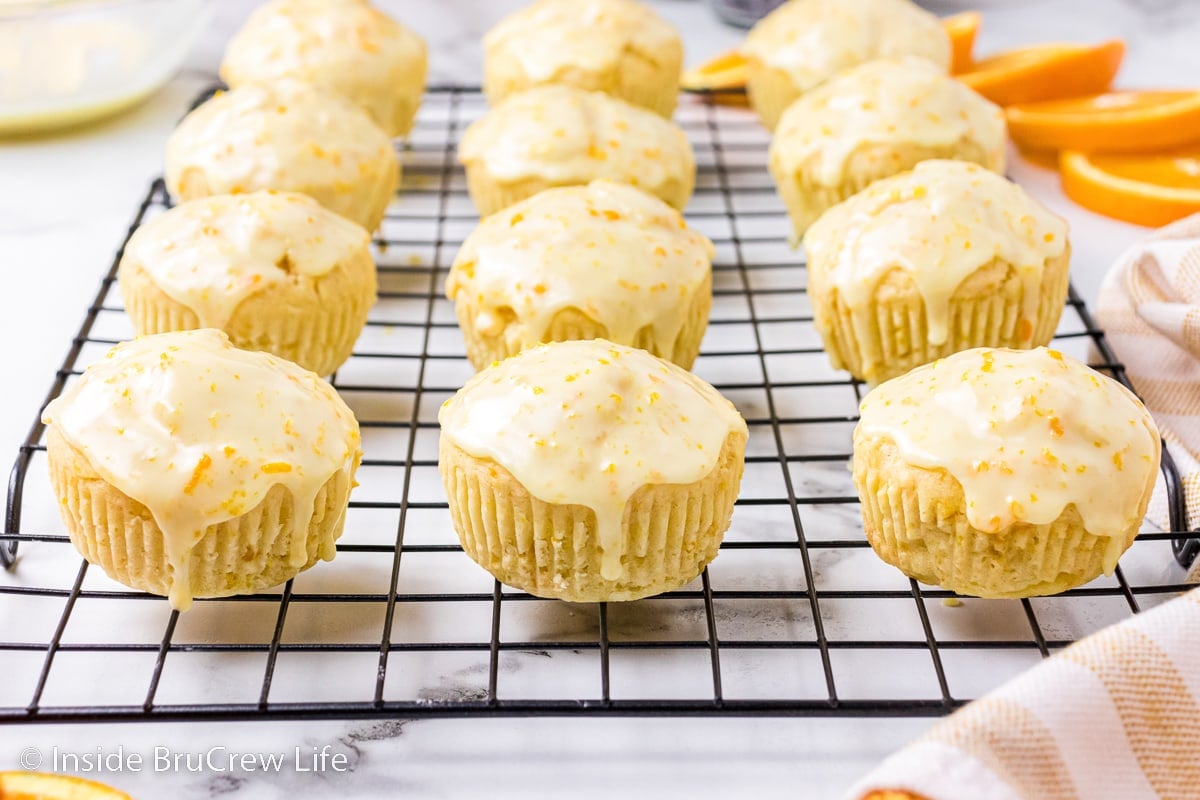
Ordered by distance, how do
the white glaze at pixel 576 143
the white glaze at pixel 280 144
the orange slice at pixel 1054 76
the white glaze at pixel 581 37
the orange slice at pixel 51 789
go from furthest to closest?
the orange slice at pixel 1054 76
the white glaze at pixel 581 37
the white glaze at pixel 576 143
the white glaze at pixel 280 144
the orange slice at pixel 51 789

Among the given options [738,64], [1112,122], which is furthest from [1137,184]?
[738,64]

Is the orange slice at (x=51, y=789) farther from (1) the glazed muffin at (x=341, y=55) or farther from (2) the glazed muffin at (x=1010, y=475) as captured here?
(1) the glazed muffin at (x=341, y=55)

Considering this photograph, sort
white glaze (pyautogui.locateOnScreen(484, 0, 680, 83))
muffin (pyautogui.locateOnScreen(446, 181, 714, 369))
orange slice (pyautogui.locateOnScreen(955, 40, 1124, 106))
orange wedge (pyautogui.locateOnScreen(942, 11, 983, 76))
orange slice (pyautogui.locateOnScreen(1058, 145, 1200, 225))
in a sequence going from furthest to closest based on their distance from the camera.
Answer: orange wedge (pyautogui.locateOnScreen(942, 11, 983, 76)) → orange slice (pyautogui.locateOnScreen(955, 40, 1124, 106)) → white glaze (pyautogui.locateOnScreen(484, 0, 680, 83)) → orange slice (pyautogui.locateOnScreen(1058, 145, 1200, 225)) → muffin (pyautogui.locateOnScreen(446, 181, 714, 369))

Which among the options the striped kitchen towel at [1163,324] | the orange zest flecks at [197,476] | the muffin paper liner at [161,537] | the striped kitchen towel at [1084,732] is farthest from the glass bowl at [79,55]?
the striped kitchen towel at [1084,732]

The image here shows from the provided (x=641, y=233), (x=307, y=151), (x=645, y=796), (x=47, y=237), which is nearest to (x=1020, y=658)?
(x=645, y=796)

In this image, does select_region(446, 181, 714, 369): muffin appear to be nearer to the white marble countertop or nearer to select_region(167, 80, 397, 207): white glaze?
select_region(167, 80, 397, 207): white glaze

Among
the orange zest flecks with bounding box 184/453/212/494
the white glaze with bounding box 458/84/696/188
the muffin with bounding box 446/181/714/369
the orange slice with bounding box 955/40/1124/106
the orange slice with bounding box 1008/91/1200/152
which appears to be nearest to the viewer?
the orange zest flecks with bounding box 184/453/212/494

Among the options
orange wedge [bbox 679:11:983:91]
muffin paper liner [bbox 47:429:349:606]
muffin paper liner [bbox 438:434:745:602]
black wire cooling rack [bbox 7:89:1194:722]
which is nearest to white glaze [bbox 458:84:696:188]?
black wire cooling rack [bbox 7:89:1194:722]
